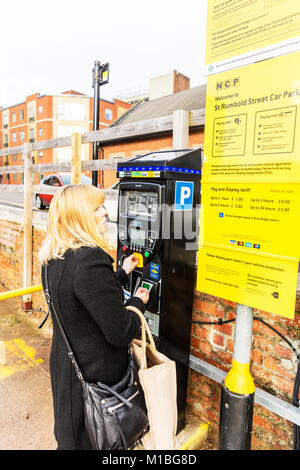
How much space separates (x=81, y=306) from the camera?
4.94ft

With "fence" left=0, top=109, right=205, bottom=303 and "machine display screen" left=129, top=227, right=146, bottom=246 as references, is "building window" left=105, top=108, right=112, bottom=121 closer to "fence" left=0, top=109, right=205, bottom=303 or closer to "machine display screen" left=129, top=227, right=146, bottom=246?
"fence" left=0, top=109, right=205, bottom=303

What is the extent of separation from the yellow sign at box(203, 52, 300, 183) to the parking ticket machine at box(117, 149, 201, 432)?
236 millimetres

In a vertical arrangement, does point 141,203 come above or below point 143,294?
above

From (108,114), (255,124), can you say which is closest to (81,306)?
(255,124)

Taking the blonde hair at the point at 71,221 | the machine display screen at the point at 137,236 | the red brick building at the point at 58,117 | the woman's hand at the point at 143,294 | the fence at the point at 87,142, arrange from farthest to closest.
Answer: the red brick building at the point at 58,117 → the fence at the point at 87,142 → the machine display screen at the point at 137,236 → the woman's hand at the point at 143,294 → the blonde hair at the point at 71,221

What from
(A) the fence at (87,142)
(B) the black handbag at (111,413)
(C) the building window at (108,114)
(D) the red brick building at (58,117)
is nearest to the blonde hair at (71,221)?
(B) the black handbag at (111,413)

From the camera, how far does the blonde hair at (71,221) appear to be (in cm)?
158

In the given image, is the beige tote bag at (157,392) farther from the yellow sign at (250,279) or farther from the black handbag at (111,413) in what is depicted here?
the yellow sign at (250,279)

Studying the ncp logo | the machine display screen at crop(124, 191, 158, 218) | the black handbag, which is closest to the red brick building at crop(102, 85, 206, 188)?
the machine display screen at crop(124, 191, 158, 218)

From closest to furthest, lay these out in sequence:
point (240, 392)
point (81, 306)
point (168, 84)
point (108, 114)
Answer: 1. point (81, 306)
2. point (240, 392)
3. point (168, 84)
4. point (108, 114)

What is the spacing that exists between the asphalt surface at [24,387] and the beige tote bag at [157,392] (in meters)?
1.11

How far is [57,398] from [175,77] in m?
22.0

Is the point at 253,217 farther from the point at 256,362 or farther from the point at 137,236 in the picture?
the point at 256,362

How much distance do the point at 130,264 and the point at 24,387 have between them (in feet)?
6.01
